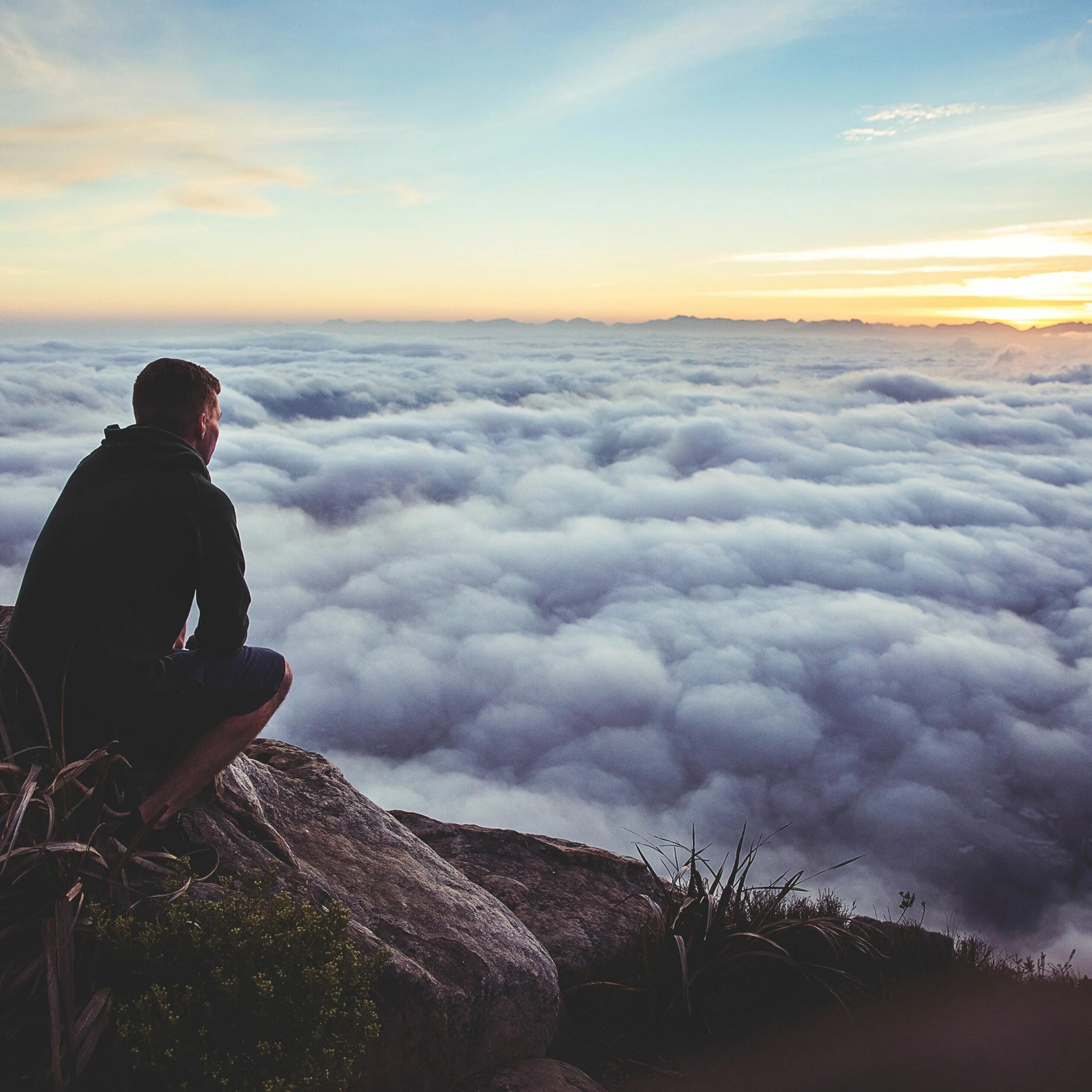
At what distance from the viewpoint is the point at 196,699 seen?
2.65 meters

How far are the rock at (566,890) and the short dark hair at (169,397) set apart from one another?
10.3 feet

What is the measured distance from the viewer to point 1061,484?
10488 cm

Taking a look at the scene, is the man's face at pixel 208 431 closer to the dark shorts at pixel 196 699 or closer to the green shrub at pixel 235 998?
the dark shorts at pixel 196 699

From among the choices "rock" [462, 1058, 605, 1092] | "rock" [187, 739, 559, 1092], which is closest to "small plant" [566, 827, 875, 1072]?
"rock" [462, 1058, 605, 1092]

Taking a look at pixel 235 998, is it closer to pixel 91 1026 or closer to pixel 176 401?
pixel 91 1026

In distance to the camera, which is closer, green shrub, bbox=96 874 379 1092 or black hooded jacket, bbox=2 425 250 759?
green shrub, bbox=96 874 379 1092

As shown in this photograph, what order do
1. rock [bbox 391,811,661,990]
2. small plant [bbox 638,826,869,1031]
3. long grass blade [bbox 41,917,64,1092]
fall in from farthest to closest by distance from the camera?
rock [bbox 391,811,661,990], small plant [bbox 638,826,869,1031], long grass blade [bbox 41,917,64,1092]

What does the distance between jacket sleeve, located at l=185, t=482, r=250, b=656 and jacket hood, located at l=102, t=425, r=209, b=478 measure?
0.32 feet

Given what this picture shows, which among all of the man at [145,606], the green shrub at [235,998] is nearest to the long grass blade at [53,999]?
the green shrub at [235,998]

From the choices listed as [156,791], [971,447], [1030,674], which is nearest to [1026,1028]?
[156,791]

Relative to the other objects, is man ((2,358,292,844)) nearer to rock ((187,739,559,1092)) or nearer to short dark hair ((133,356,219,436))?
short dark hair ((133,356,219,436))

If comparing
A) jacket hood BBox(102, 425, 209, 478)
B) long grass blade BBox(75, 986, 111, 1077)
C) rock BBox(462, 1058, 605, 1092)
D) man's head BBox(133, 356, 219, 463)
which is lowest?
rock BBox(462, 1058, 605, 1092)

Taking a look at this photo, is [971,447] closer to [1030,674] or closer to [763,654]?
[1030,674]

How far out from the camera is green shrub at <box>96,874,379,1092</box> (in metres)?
1.85
